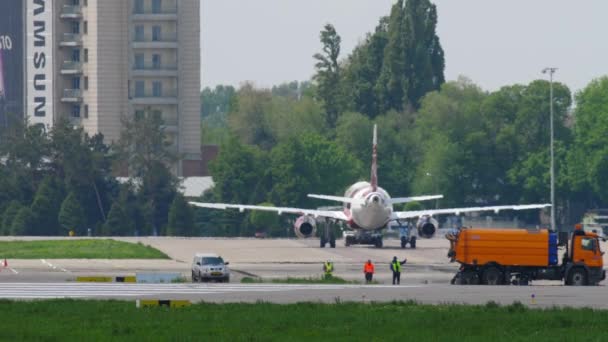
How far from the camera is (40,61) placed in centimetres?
17950

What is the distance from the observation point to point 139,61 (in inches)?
7210

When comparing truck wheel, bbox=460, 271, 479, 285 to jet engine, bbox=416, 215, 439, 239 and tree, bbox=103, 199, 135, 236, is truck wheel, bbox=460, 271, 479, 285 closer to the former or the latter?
jet engine, bbox=416, 215, 439, 239

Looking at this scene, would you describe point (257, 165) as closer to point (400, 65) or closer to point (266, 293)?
point (400, 65)

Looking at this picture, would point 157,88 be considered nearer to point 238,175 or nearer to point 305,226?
point 238,175

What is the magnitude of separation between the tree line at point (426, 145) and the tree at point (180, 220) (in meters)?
3.66

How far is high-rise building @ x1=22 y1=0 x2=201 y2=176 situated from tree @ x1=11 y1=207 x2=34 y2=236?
29.9 metres

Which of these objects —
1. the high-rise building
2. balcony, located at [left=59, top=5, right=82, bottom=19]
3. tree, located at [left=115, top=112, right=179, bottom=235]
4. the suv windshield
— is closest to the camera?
the suv windshield

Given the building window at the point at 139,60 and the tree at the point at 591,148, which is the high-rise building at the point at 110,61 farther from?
the tree at the point at 591,148

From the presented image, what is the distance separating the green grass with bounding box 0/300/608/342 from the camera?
47125 millimetres

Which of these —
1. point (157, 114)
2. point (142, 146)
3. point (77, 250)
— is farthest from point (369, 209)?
point (157, 114)

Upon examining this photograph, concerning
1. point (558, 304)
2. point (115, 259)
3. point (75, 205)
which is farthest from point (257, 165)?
point (558, 304)

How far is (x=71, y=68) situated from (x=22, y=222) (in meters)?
35.5

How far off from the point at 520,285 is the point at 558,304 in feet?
49.4

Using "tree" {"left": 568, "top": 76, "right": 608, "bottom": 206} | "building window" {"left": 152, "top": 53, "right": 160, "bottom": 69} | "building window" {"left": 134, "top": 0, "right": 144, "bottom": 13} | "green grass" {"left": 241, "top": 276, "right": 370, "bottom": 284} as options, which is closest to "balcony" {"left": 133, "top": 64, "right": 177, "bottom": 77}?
"building window" {"left": 152, "top": 53, "right": 160, "bottom": 69}
